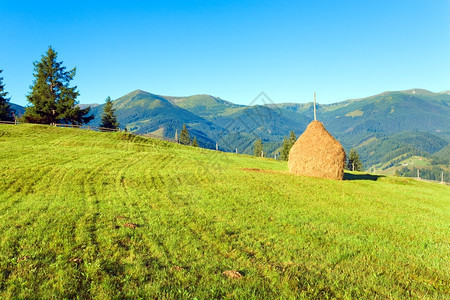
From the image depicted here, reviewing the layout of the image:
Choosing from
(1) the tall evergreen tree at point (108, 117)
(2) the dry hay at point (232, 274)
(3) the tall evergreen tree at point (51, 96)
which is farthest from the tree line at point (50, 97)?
(2) the dry hay at point (232, 274)

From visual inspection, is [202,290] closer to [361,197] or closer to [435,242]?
[435,242]

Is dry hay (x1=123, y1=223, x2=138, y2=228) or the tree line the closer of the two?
dry hay (x1=123, y1=223, x2=138, y2=228)

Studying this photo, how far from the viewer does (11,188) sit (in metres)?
14.7

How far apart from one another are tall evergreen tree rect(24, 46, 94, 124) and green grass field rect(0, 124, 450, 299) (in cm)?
4627

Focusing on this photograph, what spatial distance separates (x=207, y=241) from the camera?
29.3ft

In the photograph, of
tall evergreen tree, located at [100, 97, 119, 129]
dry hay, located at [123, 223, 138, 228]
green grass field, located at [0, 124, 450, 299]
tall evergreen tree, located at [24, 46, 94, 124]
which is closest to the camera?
green grass field, located at [0, 124, 450, 299]

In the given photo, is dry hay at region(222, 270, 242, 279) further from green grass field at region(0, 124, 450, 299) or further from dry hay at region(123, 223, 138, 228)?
dry hay at region(123, 223, 138, 228)

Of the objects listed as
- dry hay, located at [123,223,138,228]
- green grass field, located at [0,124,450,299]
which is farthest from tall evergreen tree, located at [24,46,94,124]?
dry hay, located at [123,223,138,228]

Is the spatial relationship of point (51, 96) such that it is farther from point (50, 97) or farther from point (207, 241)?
point (207, 241)

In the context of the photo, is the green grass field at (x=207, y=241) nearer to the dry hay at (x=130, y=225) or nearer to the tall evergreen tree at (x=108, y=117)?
the dry hay at (x=130, y=225)

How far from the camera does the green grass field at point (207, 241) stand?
609 centimetres

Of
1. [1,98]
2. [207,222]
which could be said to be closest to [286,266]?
[207,222]

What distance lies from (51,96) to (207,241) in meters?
64.7

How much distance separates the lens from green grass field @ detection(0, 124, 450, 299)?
609 cm
